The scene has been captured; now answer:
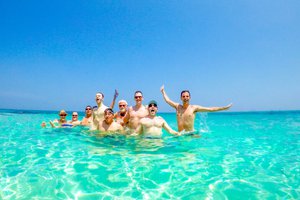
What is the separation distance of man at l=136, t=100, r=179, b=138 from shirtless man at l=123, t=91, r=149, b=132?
890 mm

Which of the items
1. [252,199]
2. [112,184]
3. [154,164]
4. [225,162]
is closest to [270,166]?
[225,162]

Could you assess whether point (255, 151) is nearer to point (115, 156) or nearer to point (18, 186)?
point (115, 156)

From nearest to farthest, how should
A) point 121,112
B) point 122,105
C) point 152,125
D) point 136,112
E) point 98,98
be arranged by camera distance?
1. point 152,125
2. point 136,112
3. point 122,105
4. point 121,112
5. point 98,98

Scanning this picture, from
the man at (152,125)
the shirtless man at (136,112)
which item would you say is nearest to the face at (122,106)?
the shirtless man at (136,112)

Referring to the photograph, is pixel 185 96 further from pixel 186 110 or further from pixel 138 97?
pixel 138 97

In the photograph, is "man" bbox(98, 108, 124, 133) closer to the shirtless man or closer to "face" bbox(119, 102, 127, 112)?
the shirtless man

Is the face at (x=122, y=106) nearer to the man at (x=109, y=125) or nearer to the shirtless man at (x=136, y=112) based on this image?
the shirtless man at (x=136, y=112)

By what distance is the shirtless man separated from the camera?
8.52m

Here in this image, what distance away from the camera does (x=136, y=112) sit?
859cm

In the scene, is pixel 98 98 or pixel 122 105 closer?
pixel 122 105

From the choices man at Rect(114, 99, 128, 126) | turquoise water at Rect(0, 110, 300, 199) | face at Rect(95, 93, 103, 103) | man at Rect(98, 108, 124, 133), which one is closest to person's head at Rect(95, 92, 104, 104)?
face at Rect(95, 93, 103, 103)

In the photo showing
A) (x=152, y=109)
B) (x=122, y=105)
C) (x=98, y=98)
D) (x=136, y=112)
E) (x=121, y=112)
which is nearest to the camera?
(x=152, y=109)

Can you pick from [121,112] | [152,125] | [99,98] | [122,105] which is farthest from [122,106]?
[152,125]

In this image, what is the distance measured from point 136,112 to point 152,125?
4.05 feet
